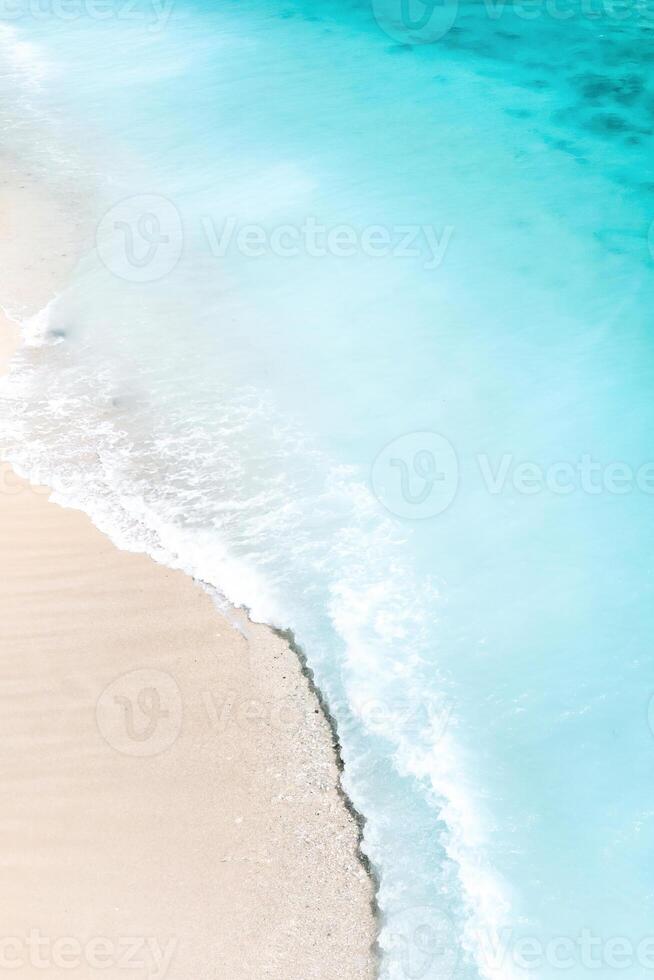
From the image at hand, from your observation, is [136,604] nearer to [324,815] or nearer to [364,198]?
[324,815]

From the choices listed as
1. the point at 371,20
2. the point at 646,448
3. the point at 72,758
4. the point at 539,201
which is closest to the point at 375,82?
the point at 371,20

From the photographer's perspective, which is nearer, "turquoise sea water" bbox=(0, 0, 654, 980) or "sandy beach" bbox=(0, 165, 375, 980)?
"sandy beach" bbox=(0, 165, 375, 980)
